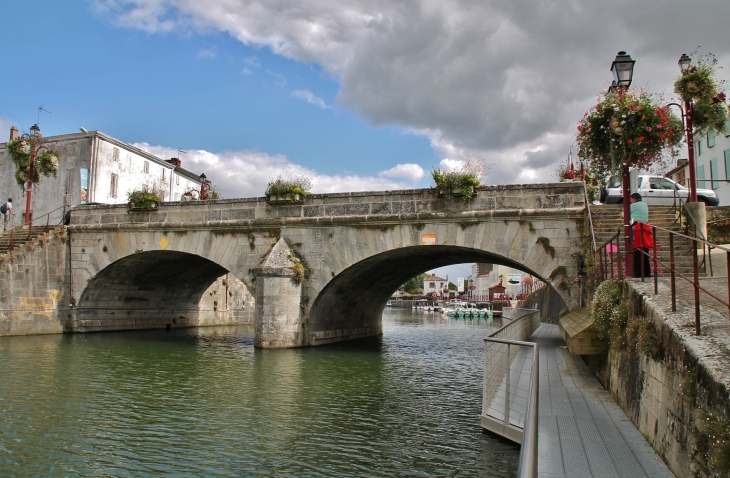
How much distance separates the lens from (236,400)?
10.1m

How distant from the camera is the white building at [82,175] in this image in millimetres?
31219

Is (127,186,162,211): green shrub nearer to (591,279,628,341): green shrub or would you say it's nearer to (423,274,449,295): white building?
(591,279,628,341): green shrub

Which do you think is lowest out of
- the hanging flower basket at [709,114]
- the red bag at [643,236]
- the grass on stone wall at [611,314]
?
the grass on stone wall at [611,314]

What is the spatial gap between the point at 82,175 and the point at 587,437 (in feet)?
102

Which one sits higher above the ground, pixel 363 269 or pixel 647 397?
pixel 363 269

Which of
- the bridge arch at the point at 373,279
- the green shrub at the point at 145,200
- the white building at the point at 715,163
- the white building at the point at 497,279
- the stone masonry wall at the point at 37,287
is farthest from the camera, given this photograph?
the white building at the point at 497,279

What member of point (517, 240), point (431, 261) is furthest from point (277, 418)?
point (431, 261)

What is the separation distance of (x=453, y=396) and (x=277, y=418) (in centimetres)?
361

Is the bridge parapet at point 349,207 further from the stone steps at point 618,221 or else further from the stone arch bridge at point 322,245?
the stone steps at point 618,221

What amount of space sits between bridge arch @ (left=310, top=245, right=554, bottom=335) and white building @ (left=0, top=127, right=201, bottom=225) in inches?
533

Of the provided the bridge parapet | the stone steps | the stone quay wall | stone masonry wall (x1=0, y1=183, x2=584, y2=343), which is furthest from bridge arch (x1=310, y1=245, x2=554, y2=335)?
the stone quay wall

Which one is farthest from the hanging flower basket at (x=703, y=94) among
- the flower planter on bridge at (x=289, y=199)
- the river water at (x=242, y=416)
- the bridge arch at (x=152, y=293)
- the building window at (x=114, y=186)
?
the building window at (x=114, y=186)

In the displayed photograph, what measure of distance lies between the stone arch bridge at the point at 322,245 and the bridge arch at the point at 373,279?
7cm

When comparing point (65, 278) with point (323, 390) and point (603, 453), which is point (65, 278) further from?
point (603, 453)
